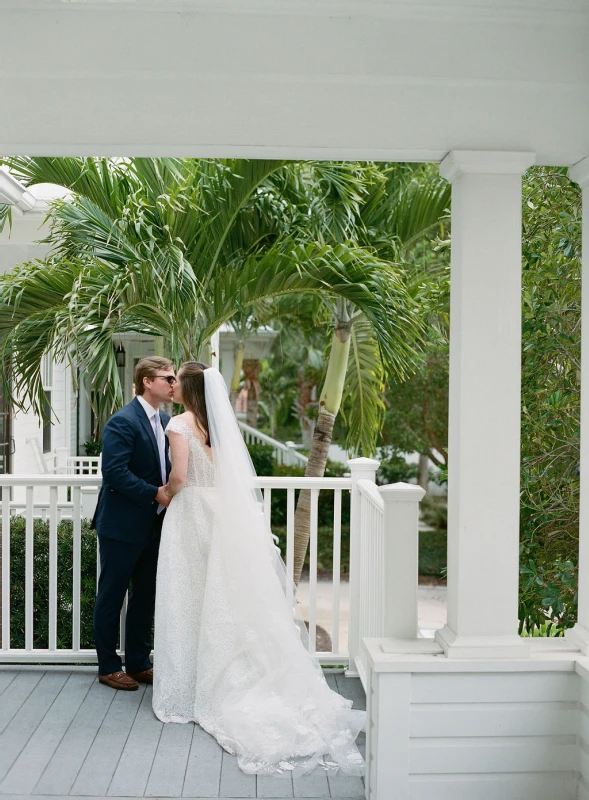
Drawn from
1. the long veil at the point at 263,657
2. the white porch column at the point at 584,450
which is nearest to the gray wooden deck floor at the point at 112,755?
the long veil at the point at 263,657

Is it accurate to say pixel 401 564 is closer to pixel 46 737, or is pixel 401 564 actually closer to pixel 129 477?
pixel 129 477

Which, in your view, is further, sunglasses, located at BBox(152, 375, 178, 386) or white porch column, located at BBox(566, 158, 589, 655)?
sunglasses, located at BBox(152, 375, 178, 386)

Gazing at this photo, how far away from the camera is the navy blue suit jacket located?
4020 mm

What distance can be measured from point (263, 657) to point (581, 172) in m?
2.46

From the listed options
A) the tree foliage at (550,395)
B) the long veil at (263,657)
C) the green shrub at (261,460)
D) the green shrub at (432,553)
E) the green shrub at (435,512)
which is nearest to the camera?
the long veil at (263,657)

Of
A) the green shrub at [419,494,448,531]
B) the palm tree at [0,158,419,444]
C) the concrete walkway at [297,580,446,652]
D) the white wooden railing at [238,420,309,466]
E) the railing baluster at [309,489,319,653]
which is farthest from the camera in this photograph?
the green shrub at [419,494,448,531]

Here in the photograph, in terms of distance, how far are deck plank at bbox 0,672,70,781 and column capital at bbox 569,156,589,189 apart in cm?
321

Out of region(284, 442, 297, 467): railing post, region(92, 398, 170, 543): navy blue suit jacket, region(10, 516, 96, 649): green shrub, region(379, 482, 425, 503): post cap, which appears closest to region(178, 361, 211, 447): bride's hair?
region(92, 398, 170, 543): navy blue suit jacket

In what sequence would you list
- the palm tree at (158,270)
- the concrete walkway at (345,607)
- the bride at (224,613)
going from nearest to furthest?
1. the bride at (224,613)
2. the palm tree at (158,270)
3. the concrete walkway at (345,607)

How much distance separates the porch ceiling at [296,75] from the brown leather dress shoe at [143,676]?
8.71 feet

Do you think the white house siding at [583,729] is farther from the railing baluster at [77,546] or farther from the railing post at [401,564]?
the railing baluster at [77,546]

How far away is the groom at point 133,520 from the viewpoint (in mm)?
4051

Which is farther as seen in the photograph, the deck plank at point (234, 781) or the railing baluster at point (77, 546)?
the railing baluster at point (77, 546)

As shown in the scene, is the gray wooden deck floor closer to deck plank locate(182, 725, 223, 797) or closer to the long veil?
deck plank locate(182, 725, 223, 797)
